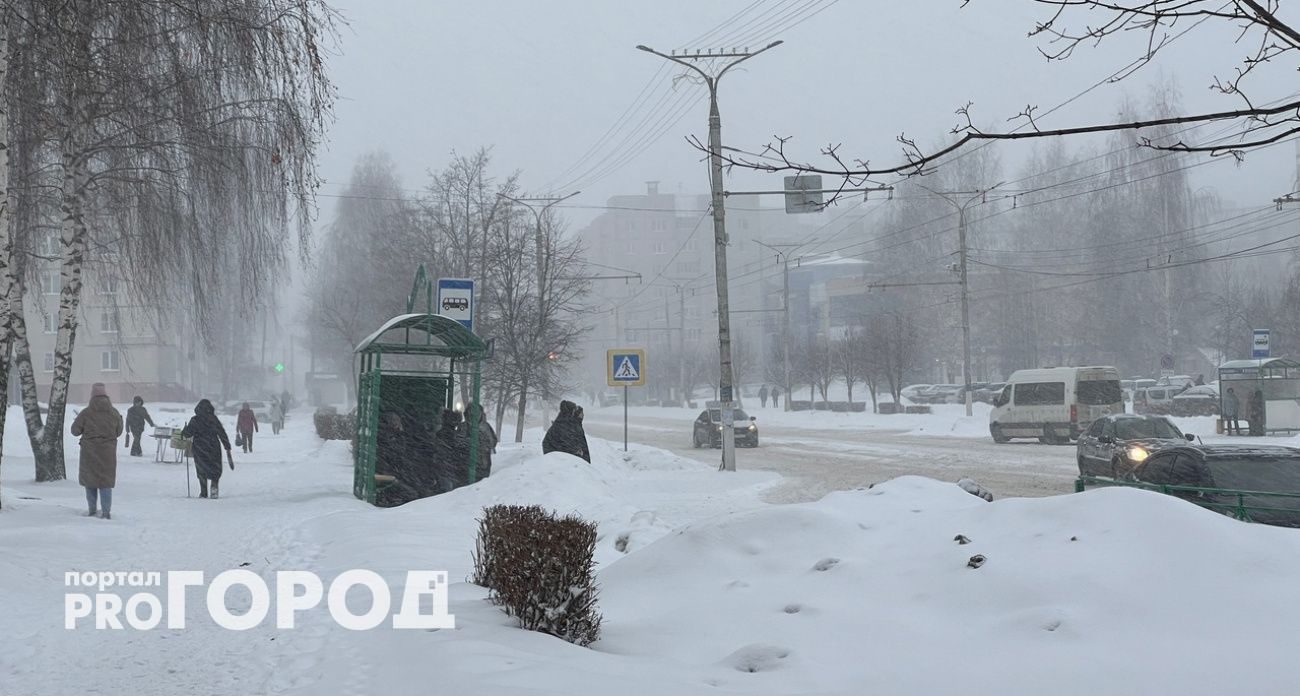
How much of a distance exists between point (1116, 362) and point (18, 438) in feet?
183

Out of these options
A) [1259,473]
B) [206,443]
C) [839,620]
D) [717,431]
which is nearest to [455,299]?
[206,443]

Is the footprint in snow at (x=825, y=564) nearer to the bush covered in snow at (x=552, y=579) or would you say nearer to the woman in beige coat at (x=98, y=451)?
the bush covered in snow at (x=552, y=579)

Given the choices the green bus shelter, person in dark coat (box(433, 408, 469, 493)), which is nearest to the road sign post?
the green bus shelter

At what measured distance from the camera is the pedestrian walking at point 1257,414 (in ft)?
108

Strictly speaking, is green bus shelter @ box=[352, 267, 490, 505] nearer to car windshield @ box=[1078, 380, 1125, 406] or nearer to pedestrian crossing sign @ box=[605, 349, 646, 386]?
pedestrian crossing sign @ box=[605, 349, 646, 386]

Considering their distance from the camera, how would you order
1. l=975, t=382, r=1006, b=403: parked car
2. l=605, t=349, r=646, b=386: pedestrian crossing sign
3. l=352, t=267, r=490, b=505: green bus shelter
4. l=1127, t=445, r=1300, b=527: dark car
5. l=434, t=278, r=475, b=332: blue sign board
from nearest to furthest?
1. l=1127, t=445, r=1300, b=527: dark car
2. l=352, t=267, r=490, b=505: green bus shelter
3. l=434, t=278, r=475, b=332: blue sign board
4. l=605, t=349, r=646, b=386: pedestrian crossing sign
5. l=975, t=382, r=1006, b=403: parked car

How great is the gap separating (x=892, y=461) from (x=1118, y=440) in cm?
843

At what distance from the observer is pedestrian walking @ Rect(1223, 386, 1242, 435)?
3369 cm

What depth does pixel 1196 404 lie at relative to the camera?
45.9 m

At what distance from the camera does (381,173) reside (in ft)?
239

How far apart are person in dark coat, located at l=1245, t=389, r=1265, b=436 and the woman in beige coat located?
29968mm

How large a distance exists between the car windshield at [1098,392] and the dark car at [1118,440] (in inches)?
511

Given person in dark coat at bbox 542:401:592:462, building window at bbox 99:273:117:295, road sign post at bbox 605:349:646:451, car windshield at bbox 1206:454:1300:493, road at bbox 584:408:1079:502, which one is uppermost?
building window at bbox 99:273:117:295

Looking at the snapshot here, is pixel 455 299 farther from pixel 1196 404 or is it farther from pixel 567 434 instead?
pixel 1196 404
